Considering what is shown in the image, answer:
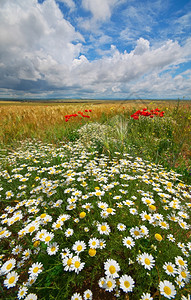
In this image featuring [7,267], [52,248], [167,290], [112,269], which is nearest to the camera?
[167,290]

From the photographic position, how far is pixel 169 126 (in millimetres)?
6273

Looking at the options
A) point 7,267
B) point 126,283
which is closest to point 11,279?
point 7,267

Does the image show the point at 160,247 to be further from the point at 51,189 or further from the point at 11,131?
the point at 11,131

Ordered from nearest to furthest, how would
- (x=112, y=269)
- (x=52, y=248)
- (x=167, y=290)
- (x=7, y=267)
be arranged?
(x=167, y=290)
(x=112, y=269)
(x=7, y=267)
(x=52, y=248)

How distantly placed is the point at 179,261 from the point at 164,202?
83cm

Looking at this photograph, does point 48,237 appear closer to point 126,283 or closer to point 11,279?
point 11,279

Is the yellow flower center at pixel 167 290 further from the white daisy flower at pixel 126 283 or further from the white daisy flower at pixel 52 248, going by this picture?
the white daisy flower at pixel 52 248

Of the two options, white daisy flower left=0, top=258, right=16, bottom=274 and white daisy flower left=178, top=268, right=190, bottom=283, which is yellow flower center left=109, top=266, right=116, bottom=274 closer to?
white daisy flower left=178, top=268, right=190, bottom=283

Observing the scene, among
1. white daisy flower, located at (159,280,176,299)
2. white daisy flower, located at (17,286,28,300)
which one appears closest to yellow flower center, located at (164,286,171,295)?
white daisy flower, located at (159,280,176,299)

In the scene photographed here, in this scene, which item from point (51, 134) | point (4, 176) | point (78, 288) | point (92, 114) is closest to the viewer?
point (78, 288)

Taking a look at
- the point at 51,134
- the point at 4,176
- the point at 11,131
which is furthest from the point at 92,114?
the point at 4,176

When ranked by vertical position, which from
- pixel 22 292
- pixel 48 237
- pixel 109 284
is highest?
pixel 48 237

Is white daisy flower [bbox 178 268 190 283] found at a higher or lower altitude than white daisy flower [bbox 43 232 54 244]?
lower

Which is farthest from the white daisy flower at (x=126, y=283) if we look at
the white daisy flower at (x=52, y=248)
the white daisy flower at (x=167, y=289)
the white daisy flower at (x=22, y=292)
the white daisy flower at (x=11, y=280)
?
the white daisy flower at (x=11, y=280)
